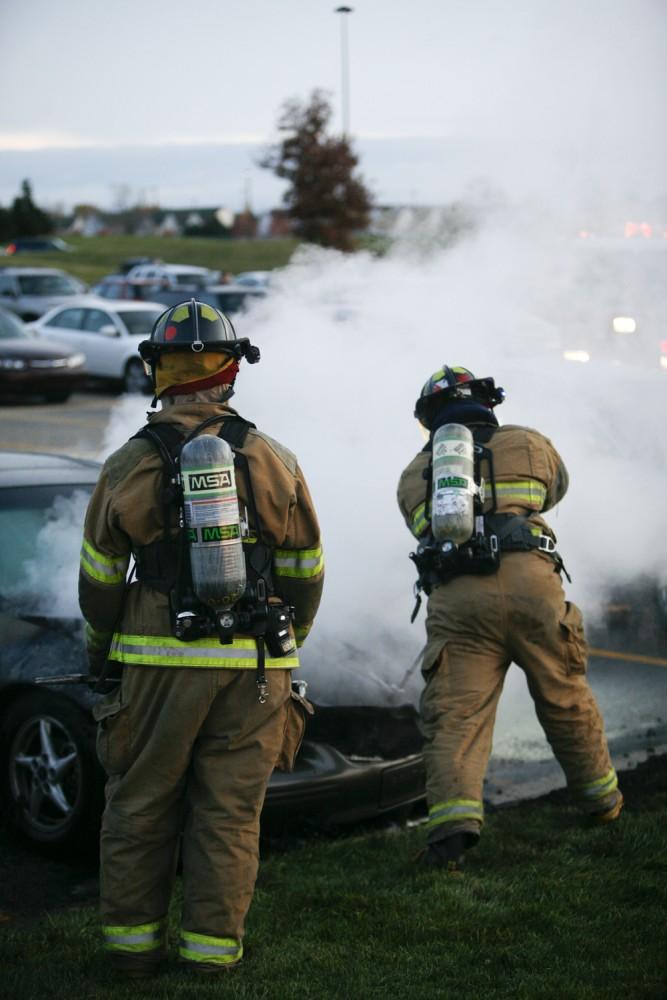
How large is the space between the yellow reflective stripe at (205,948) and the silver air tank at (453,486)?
1.68m

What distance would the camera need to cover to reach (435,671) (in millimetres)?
4594

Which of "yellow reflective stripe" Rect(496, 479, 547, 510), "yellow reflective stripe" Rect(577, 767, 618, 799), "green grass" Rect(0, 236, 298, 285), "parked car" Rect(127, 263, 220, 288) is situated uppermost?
"green grass" Rect(0, 236, 298, 285)

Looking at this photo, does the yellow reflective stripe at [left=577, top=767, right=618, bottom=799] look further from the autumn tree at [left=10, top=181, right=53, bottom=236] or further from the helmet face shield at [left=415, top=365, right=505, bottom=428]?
the autumn tree at [left=10, top=181, right=53, bottom=236]

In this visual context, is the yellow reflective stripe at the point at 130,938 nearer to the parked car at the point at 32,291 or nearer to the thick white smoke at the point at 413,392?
the thick white smoke at the point at 413,392

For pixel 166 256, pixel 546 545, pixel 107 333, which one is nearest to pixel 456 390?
pixel 546 545

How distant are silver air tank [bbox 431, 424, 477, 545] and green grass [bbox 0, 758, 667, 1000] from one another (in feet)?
3.77

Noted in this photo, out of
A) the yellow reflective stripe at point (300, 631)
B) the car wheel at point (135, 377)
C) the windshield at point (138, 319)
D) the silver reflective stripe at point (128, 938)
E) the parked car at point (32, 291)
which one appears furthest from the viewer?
the parked car at point (32, 291)

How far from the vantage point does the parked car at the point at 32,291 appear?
26.1m

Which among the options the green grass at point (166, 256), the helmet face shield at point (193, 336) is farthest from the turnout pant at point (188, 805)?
the green grass at point (166, 256)

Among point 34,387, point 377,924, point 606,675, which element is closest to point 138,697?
point 377,924

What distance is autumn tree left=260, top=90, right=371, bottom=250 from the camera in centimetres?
2662

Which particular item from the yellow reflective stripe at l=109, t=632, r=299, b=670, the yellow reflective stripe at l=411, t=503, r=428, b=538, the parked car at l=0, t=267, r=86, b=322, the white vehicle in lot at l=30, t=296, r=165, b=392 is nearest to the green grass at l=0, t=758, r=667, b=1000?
the yellow reflective stripe at l=109, t=632, r=299, b=670

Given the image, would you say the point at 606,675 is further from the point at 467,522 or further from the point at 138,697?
the point at 138,697

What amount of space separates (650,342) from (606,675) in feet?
9.03
